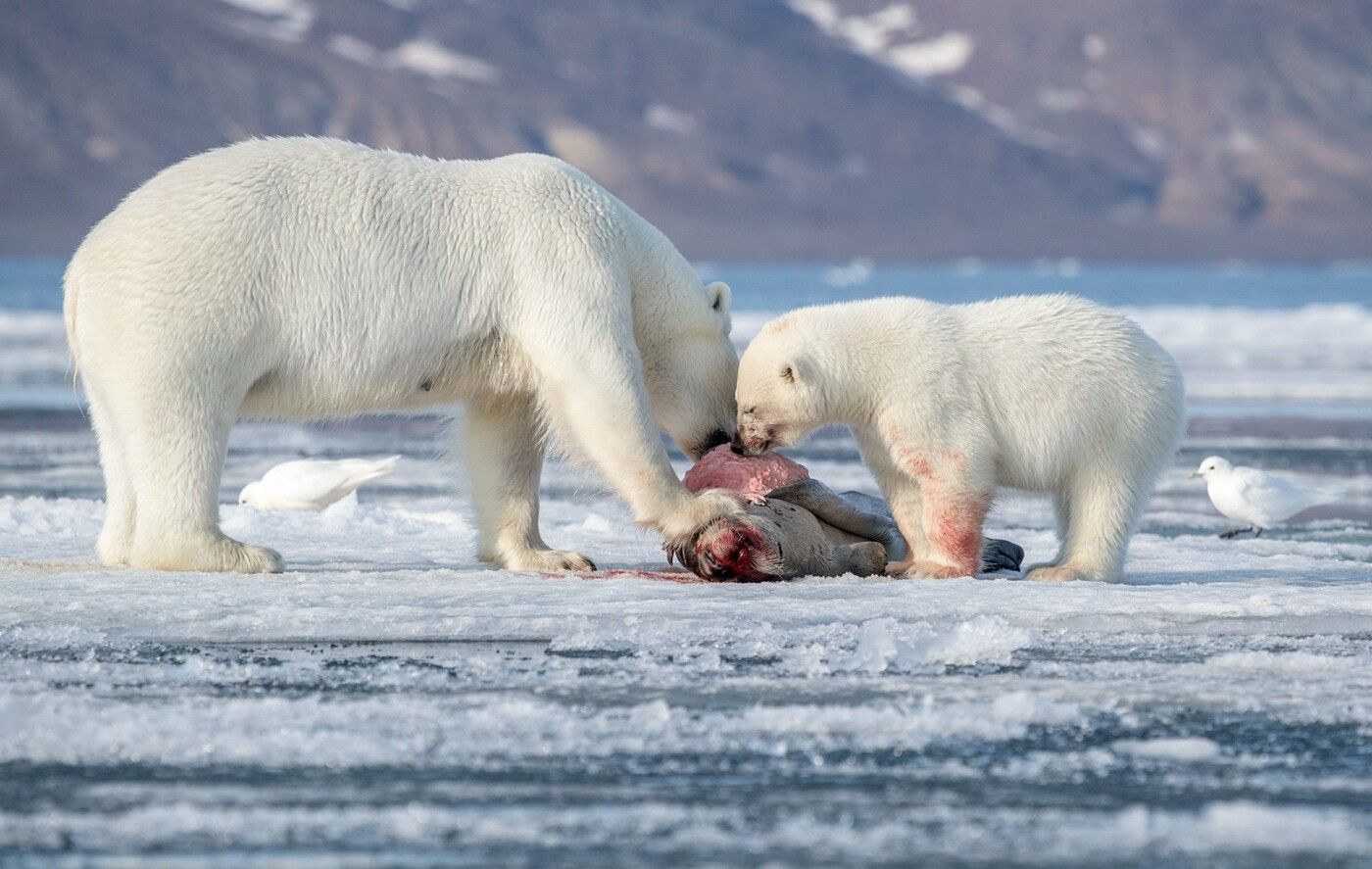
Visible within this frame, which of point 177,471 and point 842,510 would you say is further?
point 842,510

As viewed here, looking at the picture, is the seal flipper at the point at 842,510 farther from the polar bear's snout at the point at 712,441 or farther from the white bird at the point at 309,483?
the white bird at the point at 309,483

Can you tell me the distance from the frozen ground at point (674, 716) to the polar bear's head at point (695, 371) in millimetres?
584

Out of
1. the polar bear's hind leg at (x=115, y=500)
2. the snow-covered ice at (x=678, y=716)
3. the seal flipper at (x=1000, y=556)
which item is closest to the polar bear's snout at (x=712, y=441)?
the snow-covered ice at (x=678, y=716)

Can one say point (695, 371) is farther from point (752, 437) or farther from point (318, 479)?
point (318, 479)

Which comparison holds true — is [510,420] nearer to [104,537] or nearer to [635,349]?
[635,349]

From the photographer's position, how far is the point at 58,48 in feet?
602

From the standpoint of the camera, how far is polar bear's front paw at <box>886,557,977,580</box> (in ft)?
20.2

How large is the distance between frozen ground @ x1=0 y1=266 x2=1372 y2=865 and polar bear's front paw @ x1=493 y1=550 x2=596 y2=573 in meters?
0.18

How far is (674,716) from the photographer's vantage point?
4.00 meters

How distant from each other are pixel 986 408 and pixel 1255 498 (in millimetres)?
2653

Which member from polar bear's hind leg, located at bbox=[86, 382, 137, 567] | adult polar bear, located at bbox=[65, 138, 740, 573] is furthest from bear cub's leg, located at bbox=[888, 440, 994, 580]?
polar bear's hind leg, located at bbox=[86, 382, 137, 567]

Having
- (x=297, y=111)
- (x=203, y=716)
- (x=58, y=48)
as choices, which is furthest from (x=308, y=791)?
(x=58, y=48)

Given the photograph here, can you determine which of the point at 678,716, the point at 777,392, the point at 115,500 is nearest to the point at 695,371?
the point at 777,392

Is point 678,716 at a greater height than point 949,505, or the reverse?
point 949,505
